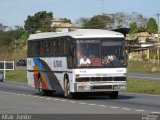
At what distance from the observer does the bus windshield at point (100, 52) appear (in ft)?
93.3

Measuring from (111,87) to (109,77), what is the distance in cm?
46

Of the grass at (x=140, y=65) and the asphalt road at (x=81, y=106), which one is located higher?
the grass at (x=140, y=65)

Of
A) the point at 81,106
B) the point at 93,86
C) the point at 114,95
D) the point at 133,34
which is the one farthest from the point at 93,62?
the point at 133,34

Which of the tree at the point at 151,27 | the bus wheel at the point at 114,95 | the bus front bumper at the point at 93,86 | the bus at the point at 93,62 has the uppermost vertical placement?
the tree at the point at 151,27

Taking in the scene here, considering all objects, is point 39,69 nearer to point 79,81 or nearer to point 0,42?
point 79,81

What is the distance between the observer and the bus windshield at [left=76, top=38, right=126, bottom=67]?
1120 inches

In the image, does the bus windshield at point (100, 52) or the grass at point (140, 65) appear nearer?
the bus windshield at point (100, 52)

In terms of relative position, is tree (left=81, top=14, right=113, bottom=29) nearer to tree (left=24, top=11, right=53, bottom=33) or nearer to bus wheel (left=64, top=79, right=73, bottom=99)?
tree (left=24, top=11, right=53, bottom=33)

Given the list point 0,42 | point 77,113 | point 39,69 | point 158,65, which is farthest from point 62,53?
point 0,42

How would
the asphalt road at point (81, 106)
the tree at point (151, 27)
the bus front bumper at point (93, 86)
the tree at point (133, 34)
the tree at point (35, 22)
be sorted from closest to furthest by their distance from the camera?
the asphalt road at point (81, 106)
the bus front bumper at point (93, 86)
the tree at point (133, 34)
the tree at point (35, 22)
the tree at point (151, 27)

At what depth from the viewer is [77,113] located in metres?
20.0

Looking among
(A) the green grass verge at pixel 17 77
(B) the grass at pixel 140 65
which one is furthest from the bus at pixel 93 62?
(B) the grass at pixel 140 65

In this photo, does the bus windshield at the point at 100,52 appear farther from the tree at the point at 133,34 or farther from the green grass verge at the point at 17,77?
the tree at the point at 133,34

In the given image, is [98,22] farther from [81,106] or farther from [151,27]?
[81,106]
